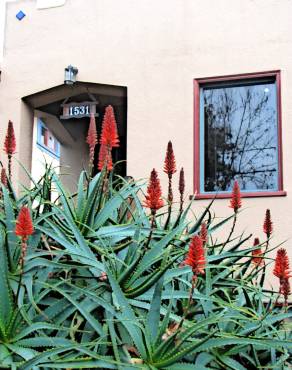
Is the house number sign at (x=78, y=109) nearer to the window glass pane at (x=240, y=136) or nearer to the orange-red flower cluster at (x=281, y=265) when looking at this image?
the window glass pane at (x=240, y=136)

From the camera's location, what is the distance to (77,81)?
9.16 meters

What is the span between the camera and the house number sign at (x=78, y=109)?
9.34m

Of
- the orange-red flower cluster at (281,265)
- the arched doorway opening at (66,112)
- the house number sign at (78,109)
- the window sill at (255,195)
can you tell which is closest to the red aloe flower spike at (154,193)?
the orange-red flower cluster at (281,265)

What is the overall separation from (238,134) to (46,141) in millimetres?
3590

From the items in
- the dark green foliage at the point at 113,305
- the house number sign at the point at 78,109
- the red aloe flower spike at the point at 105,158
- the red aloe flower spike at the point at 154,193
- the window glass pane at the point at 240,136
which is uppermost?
the house number sign at the point at 78,109

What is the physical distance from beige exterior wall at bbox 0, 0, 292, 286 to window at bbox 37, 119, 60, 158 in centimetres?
47

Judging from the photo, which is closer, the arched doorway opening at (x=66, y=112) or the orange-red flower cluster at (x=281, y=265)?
the orange-red flower cluster at (x=281, y=265)

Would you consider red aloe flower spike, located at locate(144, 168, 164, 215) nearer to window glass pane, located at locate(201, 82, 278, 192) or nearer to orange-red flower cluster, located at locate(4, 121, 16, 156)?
orange-red flower cluster, located at locate(4, 121, 16, 156)

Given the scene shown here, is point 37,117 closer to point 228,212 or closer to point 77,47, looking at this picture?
point 77,47

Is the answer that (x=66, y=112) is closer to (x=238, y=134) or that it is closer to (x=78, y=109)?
(x=78, y=109)

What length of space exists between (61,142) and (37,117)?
67.9 inches

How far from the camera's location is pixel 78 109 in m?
9.48

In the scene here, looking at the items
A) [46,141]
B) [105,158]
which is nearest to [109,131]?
[105,158]

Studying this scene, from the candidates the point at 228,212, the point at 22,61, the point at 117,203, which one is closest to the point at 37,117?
the point at 22,61
